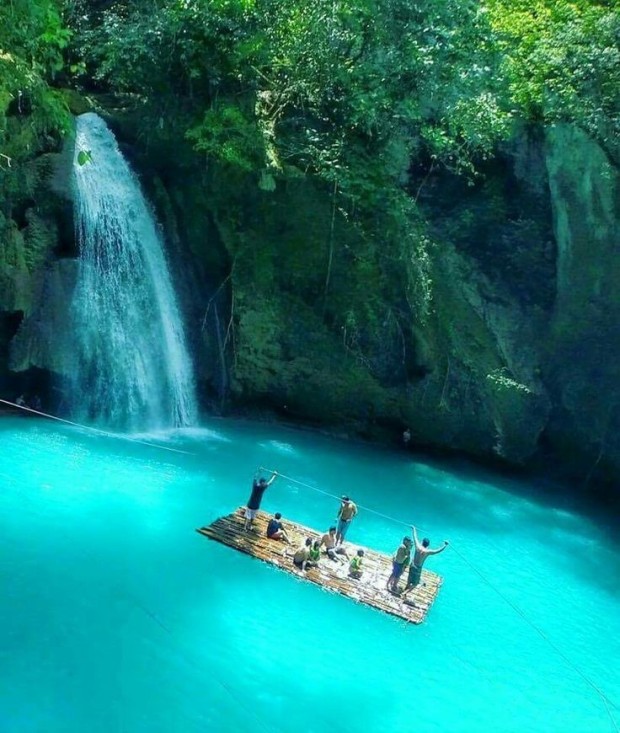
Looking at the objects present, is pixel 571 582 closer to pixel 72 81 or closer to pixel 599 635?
pixel 599 635

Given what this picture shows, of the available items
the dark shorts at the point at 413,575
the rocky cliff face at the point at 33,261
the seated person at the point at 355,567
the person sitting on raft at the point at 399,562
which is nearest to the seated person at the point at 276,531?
the seated person at the point at 355,567

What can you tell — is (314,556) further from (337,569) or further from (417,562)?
(417,562)

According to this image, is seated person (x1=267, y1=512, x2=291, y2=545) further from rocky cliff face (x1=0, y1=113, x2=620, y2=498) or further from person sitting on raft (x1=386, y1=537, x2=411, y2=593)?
rocky cliff face (x1=0, y1=113, x2=620, y2=498)

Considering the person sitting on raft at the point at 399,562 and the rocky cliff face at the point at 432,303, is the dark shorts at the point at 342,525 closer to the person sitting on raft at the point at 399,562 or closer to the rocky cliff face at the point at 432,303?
the person sitting on raft at the point at 399,562

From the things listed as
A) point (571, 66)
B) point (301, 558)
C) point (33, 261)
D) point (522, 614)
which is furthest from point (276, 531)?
point (571, 66)

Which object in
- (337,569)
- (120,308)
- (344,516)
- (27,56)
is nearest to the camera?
(337,569)
